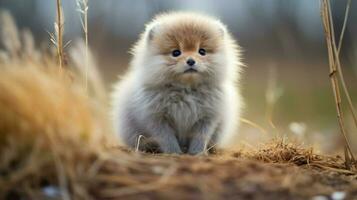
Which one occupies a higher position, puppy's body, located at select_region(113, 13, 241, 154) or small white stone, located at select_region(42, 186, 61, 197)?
puppy's body, located at select_region(113, 13, 241, 154)

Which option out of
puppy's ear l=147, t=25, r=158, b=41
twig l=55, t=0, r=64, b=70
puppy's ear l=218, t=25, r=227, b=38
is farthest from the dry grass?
puppy's ear l=218, t=25, r=227, b=38

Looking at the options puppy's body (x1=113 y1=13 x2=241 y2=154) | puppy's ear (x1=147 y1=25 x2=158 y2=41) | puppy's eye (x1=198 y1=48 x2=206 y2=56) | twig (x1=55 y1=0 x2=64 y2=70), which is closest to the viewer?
twig (x1=55 y1=0 x2=64 y2=70)

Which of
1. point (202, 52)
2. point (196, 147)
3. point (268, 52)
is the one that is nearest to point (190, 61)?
point (202, 52)

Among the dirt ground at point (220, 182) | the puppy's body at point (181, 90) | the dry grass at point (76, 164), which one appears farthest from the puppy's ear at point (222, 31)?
the dry grass at point (76, 164)

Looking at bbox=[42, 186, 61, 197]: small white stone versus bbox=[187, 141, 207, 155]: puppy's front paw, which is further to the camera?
bbox=[187, 141, 207, 155]: puppy's front paw

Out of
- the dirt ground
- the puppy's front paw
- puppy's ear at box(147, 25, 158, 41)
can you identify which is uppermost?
puppy's ear at box(147, 25, 158, 41)

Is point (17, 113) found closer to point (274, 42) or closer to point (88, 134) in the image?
point (88, 134)

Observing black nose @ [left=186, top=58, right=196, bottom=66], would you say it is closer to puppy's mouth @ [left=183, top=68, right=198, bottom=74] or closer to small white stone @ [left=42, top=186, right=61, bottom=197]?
puppy's mouth @ [left=183, top=68, right=198, bottom=74]

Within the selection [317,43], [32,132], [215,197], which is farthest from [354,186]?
[317,43]

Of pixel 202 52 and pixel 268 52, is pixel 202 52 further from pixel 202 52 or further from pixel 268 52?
pixel 268 52
